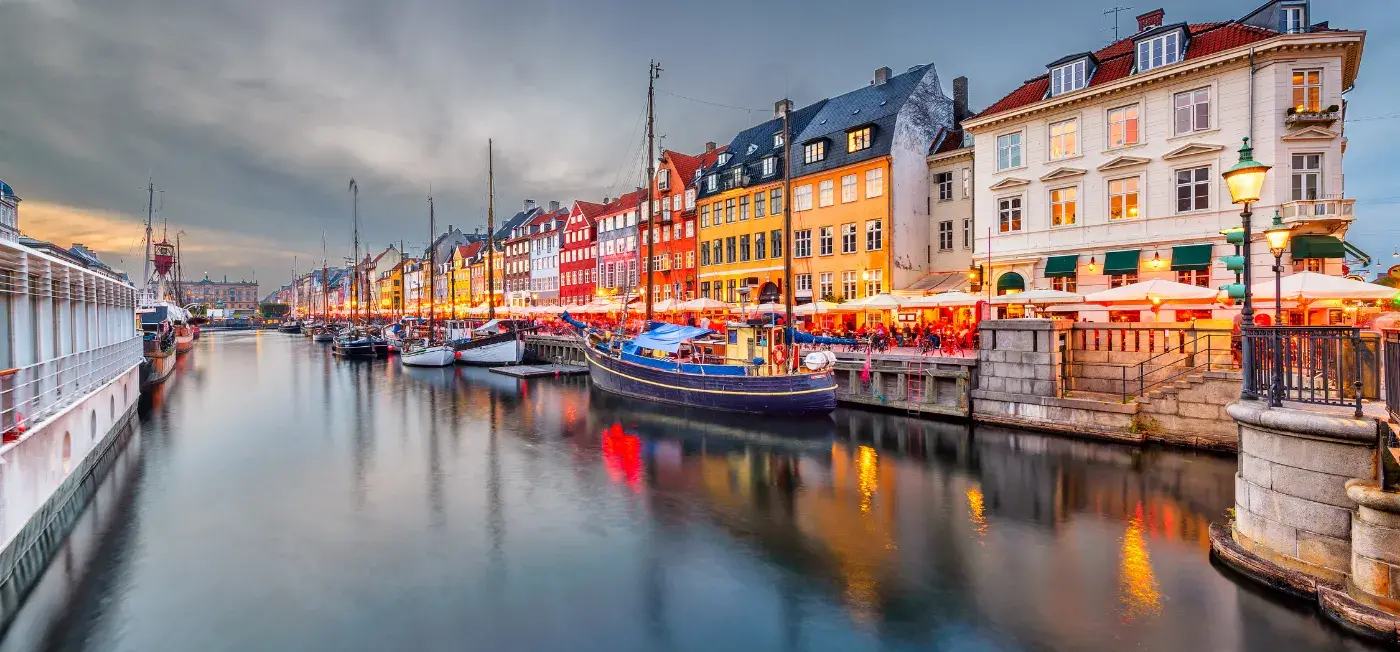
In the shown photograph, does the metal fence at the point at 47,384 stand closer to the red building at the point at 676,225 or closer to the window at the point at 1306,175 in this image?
the window at the point at 1306,175

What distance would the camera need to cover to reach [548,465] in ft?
62.7

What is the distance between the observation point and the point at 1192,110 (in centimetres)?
2478

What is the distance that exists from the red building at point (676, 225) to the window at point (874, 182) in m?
17.3

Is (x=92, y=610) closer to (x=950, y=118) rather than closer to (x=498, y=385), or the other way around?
(x=498, y=385)

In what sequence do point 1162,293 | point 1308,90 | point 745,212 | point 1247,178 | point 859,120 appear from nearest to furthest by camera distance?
point 1247,178
point 1162,293
point 1308,90
point 859,120
point 745,212

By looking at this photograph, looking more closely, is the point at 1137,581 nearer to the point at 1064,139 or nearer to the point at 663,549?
the point at 663,549

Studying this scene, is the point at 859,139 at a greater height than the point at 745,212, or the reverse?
the point at 859,139

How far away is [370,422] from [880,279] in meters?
27.9

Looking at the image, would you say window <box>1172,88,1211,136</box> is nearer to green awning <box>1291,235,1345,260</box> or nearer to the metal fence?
green awning <box>1291,235,1345,260</box>

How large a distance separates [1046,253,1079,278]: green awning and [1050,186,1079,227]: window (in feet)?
5.22

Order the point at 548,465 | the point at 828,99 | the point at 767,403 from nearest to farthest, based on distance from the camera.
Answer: the point at 548,465, the point at 767,403, the point at 828,99

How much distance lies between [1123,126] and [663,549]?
1056 inches

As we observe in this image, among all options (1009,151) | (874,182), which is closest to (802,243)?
(874,182)

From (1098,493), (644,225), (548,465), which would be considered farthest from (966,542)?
(644,225)
